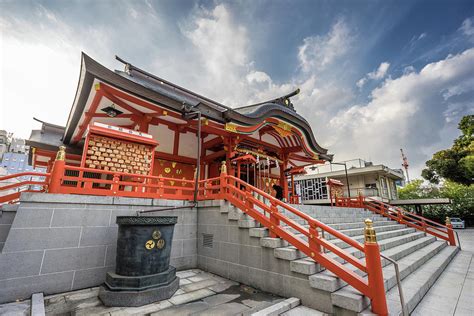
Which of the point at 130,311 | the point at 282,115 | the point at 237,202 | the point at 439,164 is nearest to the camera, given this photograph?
the point at 130,311

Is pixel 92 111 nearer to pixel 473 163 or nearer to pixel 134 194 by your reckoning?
pixel 134 194

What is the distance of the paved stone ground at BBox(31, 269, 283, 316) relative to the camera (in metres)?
3.73

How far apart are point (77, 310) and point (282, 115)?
991 centimetres

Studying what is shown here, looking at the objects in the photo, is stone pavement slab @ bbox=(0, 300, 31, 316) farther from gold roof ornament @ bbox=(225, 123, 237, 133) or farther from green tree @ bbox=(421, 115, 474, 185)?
green tree @ bbox=(421, 115, 474, 185)

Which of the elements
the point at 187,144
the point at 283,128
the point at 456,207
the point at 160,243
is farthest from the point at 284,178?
the point at 456,207

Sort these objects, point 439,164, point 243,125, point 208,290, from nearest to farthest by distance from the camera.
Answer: point 208,290, point 243,125, point 439,164

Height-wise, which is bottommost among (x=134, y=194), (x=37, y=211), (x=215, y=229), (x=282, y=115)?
(x=215, y=229)

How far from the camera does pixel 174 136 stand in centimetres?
1005

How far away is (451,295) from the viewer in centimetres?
435

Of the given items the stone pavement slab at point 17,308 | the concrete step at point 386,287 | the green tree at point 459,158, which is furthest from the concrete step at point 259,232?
the green tree at point 459,158

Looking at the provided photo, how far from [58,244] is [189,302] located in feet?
10.5

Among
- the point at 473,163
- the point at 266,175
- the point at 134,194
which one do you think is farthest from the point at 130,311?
the point at 473,163

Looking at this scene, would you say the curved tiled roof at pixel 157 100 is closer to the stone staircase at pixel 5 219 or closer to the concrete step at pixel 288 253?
the stone staircase at pixel 5 219

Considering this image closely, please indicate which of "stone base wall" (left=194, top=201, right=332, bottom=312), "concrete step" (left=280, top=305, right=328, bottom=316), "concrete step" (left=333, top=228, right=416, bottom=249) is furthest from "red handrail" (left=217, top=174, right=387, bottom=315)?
"concrete step" (left=333, top=228, right=416, bottom=249)
